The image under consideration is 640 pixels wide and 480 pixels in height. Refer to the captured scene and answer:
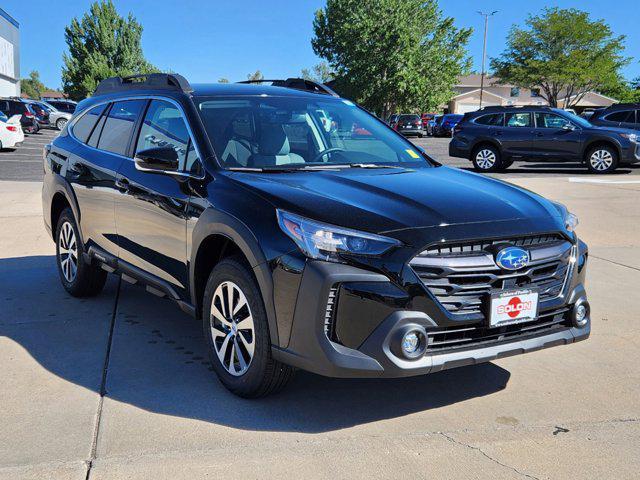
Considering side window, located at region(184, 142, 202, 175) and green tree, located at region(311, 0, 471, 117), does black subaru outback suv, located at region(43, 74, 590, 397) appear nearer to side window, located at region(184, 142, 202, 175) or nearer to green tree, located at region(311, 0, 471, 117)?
side window, located at region(184, 142, 202, 175)

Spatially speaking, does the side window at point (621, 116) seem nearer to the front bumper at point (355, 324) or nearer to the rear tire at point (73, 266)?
the rear tire at point (73, 266)

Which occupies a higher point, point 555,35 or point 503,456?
point 555,35

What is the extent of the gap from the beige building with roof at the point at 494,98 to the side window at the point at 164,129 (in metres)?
83.9

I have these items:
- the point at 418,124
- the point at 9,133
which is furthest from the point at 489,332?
the point at 418,124

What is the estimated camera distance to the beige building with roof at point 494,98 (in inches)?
3533

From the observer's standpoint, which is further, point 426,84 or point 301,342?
point 426,84

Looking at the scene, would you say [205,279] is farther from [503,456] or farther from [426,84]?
[426,84]

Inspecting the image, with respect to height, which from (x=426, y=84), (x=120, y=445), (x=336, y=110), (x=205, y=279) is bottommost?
(x=120, y=445)

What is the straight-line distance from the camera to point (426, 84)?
55.6 meters

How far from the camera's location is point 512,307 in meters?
3.44

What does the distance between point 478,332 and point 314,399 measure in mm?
981

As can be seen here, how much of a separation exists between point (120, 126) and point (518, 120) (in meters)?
15.1

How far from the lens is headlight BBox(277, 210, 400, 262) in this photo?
3.24m

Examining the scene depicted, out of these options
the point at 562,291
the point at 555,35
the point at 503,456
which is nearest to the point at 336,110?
the point at 562,291
